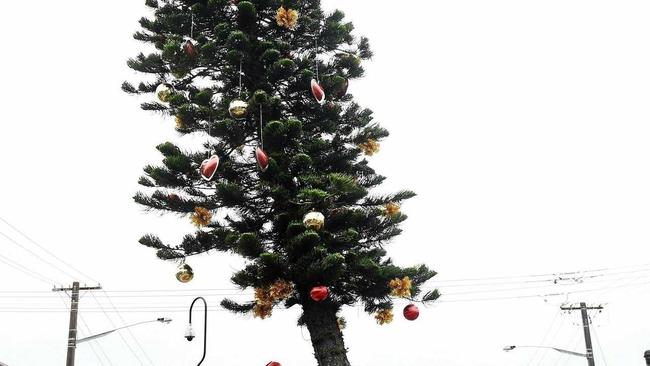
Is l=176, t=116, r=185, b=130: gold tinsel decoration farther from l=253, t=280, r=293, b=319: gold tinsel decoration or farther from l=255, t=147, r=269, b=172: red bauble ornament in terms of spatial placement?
l=253, t=280, r=293, b=319: gold tinsel decoration

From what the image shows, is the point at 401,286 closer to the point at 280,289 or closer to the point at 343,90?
the point at 280,289

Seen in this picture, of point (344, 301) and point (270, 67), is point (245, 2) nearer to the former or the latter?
point (270, 67)

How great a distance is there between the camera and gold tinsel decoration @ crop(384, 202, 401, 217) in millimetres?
8109

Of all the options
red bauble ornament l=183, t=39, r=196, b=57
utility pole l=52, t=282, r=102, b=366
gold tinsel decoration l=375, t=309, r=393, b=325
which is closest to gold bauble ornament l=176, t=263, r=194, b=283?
gold tinsel decoration l=375, t=309, r=393, b=325

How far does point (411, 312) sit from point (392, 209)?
56.2 inches

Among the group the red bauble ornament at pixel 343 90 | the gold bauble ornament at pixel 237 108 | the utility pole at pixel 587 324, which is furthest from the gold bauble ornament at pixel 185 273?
the utility pole at pixel 587 324

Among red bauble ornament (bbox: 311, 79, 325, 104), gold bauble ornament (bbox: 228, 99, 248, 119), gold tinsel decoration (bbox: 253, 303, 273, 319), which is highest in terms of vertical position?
red bauble ornament (bbox: 311, 79, 325, 104)

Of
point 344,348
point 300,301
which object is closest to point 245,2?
point 300,301

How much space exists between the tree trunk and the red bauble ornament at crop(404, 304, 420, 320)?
2.50 ft

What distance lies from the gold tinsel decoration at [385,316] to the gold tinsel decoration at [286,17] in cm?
365

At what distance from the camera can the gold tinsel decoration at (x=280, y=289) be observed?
7000mm

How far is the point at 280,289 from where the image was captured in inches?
276

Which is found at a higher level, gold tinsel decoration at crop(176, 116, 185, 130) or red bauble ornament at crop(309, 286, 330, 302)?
gold tinsel decoration at crop(176, 116, 185, 130)

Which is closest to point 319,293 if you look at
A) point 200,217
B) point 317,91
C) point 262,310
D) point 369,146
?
point 262,310
